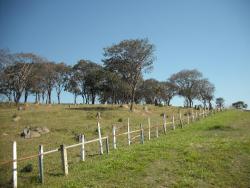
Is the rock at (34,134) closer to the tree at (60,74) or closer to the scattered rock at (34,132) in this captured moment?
the scattered rock at (34,132)

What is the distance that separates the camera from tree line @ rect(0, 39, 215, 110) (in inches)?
2418

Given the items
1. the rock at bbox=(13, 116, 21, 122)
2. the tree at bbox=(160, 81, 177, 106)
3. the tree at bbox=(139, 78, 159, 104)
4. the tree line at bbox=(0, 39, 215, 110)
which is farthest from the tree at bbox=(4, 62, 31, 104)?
the tree at bbox=(160, 81, 177, 106)

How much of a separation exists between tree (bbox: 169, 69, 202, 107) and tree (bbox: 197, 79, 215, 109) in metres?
1.80

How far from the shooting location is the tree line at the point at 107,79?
6141 centimetres

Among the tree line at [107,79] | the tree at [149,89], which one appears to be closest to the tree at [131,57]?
the tree line at [107,79]

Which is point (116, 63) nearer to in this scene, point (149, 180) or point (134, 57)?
point (134, 57)

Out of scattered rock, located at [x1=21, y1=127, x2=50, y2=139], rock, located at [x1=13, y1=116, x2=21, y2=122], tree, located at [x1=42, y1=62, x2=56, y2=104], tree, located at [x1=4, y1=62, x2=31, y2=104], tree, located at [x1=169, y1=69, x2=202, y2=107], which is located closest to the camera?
scattered rock, located at [x1=21, y1=127, x2=50, y2=139]

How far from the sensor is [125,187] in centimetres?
1139

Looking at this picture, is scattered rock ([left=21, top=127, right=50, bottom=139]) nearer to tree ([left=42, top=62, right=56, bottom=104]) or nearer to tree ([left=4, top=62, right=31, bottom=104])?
tree ([left=4, top=62, right=31, bottom=104])

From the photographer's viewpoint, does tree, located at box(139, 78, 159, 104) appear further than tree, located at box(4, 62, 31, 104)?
Yes

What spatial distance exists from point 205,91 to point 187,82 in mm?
8257

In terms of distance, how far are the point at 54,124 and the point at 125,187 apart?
26.9 m

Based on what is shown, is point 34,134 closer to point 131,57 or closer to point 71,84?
point 131,57

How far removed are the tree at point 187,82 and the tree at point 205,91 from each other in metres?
1.80
